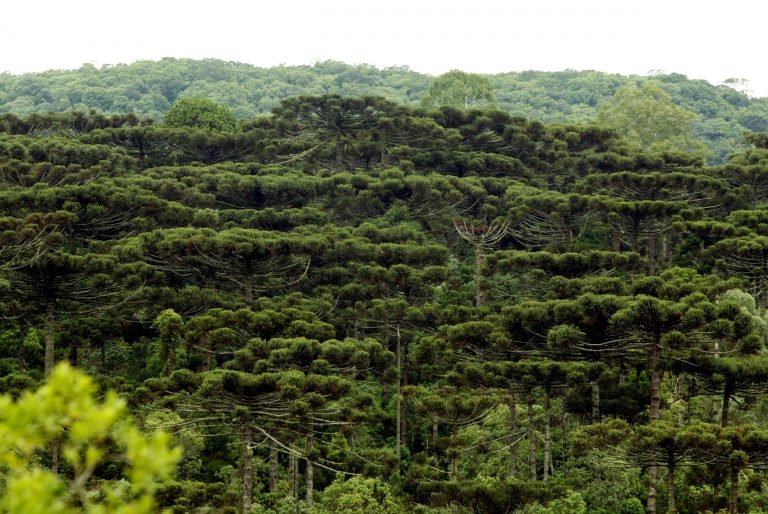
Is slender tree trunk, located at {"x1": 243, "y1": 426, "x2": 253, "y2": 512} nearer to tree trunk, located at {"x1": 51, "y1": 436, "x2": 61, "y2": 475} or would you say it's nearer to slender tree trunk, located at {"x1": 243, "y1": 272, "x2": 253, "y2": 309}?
tree trunk, located at {"x1": 51, "y1": 436, "x2": 61, "y2": 475}

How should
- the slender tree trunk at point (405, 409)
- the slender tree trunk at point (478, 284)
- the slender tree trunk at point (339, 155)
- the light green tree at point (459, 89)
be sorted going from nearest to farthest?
the slender tree trunk at point (405, 409), the slender tree trunk at point (478, 284), the slender tree trunk at point (339, 155), the light green tree at point (459, 89)

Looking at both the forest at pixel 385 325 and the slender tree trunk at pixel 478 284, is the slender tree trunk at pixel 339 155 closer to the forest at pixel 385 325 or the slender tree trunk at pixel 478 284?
the forest at pixel 385 325

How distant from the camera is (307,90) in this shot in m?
103

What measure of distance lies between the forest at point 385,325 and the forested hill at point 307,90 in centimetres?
4000

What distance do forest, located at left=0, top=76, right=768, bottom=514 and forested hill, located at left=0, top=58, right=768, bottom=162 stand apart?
40.0 meters

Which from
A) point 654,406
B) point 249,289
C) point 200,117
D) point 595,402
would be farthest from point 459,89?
point 654,406

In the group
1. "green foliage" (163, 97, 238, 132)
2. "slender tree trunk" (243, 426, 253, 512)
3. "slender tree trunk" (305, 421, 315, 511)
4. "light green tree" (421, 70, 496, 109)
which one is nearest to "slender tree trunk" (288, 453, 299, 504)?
"slender tree trunk" (305, 421, 315, 511)

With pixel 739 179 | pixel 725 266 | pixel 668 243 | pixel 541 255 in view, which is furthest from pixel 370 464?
pixel 739 179

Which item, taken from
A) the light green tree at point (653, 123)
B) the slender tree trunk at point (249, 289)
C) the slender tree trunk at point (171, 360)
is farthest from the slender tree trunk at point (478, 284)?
the light green tree at point (653, 123)

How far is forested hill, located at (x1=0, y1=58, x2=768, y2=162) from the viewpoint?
293ft

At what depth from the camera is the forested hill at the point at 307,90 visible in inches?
3514

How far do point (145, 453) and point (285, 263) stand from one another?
3050 cm

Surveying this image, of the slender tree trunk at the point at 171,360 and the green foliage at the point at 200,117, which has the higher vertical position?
the green foliage at the point at 200,117

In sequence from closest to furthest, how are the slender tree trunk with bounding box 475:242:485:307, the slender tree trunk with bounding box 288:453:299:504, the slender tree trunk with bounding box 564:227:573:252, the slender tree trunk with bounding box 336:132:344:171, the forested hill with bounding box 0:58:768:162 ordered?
1. the slender tree trunk with bounding box 288:453:299:504
2. the slender tree trunk with bounding box 475:242:485:307
3. the slender tree trunk with bounding box 564:227:573:252
4. the slender tree trunk with bounding box 336:132:344:171
5. the forested hill with bounding box 0:58:768:162
